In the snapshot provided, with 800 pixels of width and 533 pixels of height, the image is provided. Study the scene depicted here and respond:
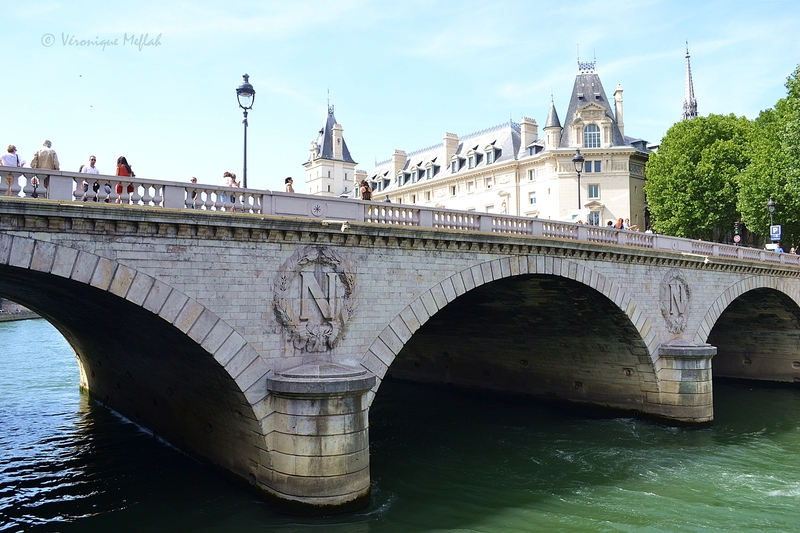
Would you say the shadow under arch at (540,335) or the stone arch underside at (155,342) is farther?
the shadow under arch at (540,335)

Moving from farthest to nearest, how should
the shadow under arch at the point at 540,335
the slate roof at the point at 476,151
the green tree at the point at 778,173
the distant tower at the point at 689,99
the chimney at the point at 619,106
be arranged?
the distant tower at the point at 689,99, the slate roof at the point at 476,151, the chimney at the point at 619,106, the green tree at the point at 778,173, the shadow under arch at the point at 540,335

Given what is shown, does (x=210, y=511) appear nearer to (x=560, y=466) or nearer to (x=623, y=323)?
(x=560, y=466)

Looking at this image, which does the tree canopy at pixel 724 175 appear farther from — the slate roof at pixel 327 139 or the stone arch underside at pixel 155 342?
the slate roof at pixel 327 139

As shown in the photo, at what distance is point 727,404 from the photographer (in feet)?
102

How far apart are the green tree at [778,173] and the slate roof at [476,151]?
71.2 ft

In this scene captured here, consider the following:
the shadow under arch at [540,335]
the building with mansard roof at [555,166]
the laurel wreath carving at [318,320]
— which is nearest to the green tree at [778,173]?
the building with mansard roof at [555,166]

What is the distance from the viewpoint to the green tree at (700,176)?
4722 centimetres

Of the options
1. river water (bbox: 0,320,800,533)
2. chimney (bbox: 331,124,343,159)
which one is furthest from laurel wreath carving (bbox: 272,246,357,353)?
chimney (bbox: 331,124,343,159)

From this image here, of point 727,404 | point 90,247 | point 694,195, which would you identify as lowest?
point 727,404

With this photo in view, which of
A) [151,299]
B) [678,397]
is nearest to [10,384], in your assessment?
[151,299]

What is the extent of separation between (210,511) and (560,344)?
17884 millimetres

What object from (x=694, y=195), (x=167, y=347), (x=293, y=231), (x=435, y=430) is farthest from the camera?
(x=694, y=195)

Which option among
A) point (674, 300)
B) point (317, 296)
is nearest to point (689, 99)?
point (674, 300)

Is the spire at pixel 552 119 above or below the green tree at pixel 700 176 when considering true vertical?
above
